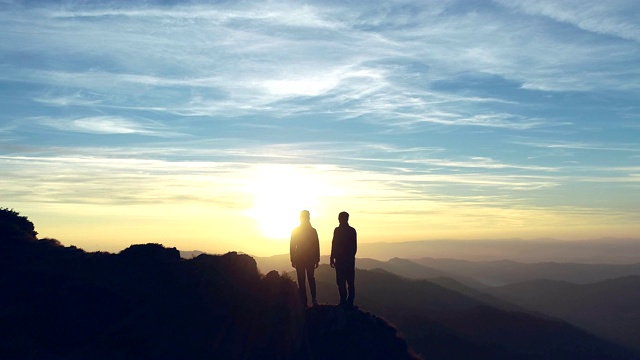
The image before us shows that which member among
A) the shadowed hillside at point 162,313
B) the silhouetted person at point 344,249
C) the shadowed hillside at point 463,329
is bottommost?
the shadowed hillside at point 463,329

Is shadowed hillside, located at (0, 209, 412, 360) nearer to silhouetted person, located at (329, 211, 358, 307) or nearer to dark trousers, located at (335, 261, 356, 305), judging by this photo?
dark trousers, located at (335, 261, 356, 305)

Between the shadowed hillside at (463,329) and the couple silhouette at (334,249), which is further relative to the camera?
the shadowed hillside at (463,329)

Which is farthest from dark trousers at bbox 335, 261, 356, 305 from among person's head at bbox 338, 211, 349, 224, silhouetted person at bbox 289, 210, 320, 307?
person's head at bbox 338, 211, 349, 224

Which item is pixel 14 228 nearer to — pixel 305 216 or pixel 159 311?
pixel 159 311

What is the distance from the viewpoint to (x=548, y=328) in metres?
126

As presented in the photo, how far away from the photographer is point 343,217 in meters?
17.8

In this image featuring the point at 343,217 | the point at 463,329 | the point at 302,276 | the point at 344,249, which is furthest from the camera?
the point at 463,329

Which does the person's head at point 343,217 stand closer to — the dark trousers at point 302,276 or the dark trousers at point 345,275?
the dark trousers at point 345,275

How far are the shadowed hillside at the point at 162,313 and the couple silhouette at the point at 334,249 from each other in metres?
0.99

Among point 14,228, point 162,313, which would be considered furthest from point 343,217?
point 14,228

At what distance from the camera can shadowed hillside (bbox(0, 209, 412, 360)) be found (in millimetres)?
14908

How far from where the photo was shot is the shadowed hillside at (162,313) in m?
14.9

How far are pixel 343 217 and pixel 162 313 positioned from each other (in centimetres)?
684

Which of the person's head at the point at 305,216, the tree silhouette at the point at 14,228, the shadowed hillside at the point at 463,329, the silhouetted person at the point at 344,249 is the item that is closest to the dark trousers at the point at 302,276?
the silhouetted person at the point at 344,249
